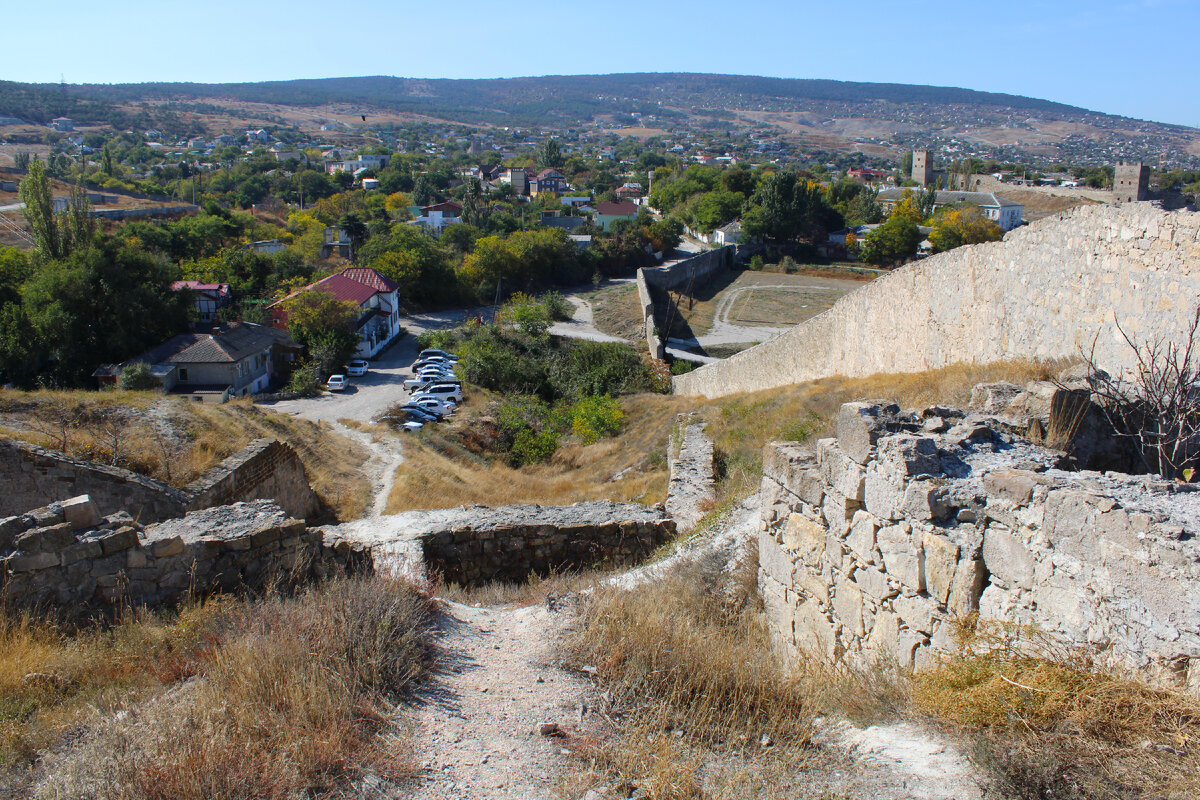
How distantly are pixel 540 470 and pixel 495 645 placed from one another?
38.2 ft

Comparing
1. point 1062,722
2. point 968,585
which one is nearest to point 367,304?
point 968,585

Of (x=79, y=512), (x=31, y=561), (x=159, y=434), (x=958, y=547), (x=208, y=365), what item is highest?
(x=958, y=547)

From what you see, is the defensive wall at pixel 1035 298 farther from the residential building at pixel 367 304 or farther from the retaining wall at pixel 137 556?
the residential building at pixel 367 304

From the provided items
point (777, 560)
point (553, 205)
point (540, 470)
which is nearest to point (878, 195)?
point (553, 205)

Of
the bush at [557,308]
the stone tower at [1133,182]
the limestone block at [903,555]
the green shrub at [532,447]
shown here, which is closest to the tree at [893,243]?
the stone tower at [1133,182]

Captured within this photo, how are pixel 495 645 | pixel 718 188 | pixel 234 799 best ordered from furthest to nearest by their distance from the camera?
pixel 718 188
pixel 495 645
pixel 234 799

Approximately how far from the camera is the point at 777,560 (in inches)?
193

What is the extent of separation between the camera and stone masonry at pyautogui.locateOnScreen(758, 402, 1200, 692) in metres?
2.85

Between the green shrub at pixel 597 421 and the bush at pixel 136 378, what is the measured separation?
1649 centimetres

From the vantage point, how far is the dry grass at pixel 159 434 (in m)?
9.63

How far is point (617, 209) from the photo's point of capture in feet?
259

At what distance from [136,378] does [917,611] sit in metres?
29.4

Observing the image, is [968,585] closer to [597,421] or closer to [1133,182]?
[597,421]

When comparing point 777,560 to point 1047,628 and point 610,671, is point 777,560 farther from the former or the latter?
point 1047,628
